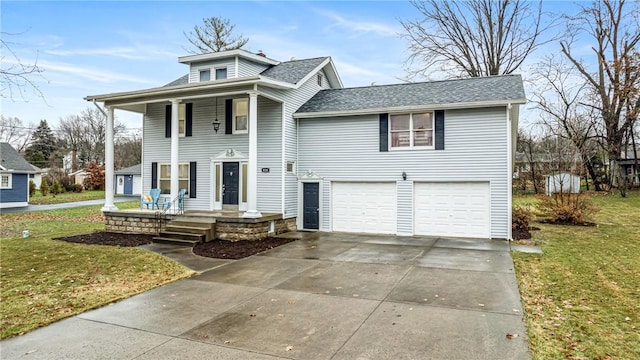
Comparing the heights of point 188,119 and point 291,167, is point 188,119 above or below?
above

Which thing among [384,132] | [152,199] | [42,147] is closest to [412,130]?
[384,132]

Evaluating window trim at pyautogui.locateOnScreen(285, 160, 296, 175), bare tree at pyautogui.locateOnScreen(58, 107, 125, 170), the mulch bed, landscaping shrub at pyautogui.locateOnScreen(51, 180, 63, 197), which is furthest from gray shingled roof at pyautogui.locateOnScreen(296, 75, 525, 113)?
bare tree at pyautogui.locateOnScreen(58, 107, 125, 170)

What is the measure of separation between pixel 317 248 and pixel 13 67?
760cm

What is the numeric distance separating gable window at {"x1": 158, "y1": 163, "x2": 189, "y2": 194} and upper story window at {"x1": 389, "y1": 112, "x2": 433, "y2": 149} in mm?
8227

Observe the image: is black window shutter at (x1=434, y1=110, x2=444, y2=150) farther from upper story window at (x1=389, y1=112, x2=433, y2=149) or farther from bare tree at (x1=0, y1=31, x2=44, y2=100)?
bare tree at (x1=0, y1=31, x2=44, y2=100)

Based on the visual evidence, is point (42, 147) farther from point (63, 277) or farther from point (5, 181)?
point (63, 277)

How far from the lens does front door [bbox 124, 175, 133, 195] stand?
3688 centimetres

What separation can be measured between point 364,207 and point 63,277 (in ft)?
30.2

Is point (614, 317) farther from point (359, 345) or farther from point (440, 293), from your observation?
point (359, 345)

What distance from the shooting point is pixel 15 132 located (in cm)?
4528

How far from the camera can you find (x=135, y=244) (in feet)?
36.8

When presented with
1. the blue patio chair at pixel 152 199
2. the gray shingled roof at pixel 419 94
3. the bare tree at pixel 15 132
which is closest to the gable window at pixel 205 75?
the gray shingled roof at pixel 419 94

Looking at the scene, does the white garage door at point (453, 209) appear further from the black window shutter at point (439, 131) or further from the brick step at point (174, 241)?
the brick step at point (174, 241)

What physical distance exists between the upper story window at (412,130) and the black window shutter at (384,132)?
0.16m
